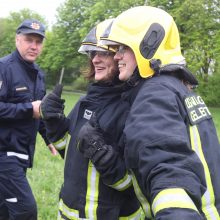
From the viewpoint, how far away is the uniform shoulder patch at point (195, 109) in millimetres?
1929

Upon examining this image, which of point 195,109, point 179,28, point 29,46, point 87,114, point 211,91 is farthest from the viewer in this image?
point 211,91

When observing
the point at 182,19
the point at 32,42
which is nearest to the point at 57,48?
the point at 182,19

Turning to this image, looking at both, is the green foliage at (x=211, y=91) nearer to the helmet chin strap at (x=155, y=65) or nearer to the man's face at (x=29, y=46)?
the man's face at (x=29, y=46)

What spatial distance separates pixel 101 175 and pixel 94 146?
0.22 meters

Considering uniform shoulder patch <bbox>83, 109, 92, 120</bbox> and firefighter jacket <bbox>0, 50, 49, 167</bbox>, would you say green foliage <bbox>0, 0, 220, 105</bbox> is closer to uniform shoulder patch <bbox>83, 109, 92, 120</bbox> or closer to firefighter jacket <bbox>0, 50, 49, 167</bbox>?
firefighter jacket <bbox>0, 50, 49, 167</bbox>

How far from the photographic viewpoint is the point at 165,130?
1727 mm

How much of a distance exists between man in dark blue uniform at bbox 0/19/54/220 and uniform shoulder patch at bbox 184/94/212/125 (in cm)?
224

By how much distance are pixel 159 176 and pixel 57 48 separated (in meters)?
47.9

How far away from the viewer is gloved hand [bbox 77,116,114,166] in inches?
95.5

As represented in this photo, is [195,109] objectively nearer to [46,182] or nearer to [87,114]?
[87,114]

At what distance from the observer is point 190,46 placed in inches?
1231

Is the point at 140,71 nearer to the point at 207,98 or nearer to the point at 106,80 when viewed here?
the point at 106,80

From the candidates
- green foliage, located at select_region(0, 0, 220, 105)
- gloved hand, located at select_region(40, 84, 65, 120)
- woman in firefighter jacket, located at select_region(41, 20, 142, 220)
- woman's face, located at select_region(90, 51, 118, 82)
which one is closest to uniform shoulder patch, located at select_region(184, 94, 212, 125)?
woman in firefighter jacket, located at select_region(41, 20, 142, 220)

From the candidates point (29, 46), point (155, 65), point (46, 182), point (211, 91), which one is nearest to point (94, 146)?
point (155, 65)
